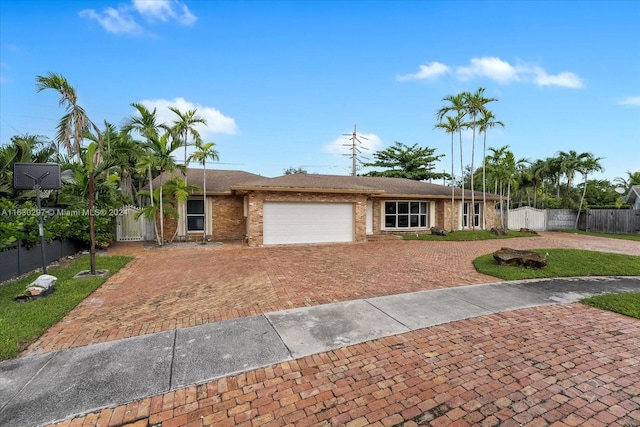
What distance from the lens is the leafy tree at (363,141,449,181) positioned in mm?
33812

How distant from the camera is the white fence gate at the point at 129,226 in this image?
14.2 m

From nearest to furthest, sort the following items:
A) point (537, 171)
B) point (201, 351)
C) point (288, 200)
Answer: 1. point (201, 351)
2. point (288, 200)
3. point (537, 171)

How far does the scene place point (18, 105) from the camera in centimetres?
1486

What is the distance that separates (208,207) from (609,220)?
2735 centimetres

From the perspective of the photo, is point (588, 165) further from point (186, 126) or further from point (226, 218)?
point (186, 126)

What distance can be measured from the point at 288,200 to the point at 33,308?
918cm

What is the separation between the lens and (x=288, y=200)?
42.9 feet

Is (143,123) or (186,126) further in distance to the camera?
(143,123)

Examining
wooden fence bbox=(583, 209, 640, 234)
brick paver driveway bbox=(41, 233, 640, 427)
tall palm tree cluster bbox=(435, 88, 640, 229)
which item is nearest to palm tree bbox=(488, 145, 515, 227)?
tall palm tree cluster bbox=(435, 88, 640, 229)

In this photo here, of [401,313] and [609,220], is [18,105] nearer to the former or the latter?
[401,313]

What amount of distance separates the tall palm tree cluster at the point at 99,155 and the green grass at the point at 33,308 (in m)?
2.03

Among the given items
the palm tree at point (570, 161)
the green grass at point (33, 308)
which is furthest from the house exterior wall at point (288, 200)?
the palm tree at point (570, 161)

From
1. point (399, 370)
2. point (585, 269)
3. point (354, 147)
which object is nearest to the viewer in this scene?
point (399, 370)

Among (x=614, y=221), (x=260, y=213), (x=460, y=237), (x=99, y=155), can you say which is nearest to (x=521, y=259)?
(x=460, y=237)
